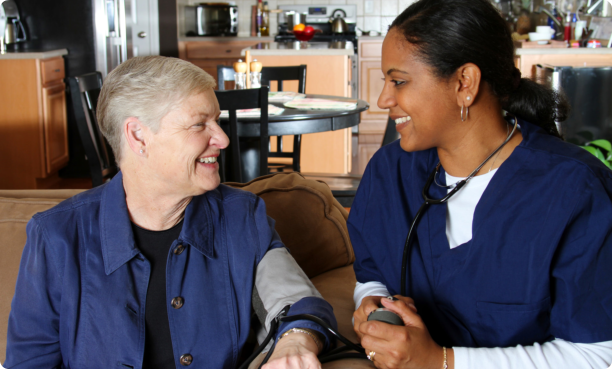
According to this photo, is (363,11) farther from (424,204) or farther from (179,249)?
(179,249)

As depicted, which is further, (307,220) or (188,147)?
(307,220)

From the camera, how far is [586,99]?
13.2 feet

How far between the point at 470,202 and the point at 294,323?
0.43m

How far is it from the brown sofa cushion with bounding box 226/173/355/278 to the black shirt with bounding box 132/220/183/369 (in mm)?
381

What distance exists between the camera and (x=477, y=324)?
3.47 feet

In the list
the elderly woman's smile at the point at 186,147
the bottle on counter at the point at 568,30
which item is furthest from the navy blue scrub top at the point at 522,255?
the bottle on counter at the point at 568,30

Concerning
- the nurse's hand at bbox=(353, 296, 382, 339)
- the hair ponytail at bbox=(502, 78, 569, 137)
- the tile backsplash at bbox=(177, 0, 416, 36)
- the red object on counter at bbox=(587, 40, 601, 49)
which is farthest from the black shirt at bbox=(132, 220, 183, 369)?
the tile backsplash at bbox=(177, 0, 416, 36)

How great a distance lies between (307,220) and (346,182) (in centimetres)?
143

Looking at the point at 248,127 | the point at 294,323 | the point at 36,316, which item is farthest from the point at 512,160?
the point at 248,127

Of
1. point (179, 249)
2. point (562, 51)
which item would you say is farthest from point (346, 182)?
point (562, 51)

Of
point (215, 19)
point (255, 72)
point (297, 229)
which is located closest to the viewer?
point (297, 229)

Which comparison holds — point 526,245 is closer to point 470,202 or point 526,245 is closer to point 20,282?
point 470,202

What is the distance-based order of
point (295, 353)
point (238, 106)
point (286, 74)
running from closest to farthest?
point (295, 353) → point (238, 106) → point (286, 74)

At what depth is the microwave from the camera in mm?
6812
